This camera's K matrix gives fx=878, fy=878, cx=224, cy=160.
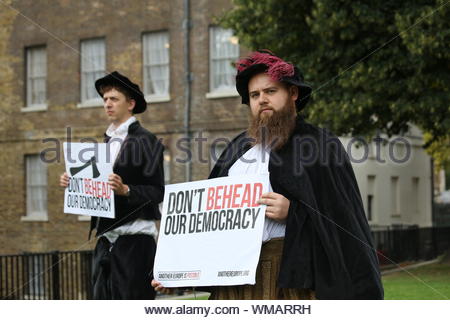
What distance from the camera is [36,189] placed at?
2372 cm

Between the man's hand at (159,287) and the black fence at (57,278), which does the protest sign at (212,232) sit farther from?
the black fence at (57,278)

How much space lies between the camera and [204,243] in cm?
426

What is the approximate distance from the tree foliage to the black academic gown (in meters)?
9.10

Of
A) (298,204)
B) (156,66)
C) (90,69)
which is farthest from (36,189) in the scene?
(298,204)

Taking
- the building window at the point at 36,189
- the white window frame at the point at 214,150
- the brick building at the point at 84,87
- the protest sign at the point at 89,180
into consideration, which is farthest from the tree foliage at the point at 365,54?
the building window at the point at 36,189

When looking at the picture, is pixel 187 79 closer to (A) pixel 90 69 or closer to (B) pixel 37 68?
(A) pixel 90 69

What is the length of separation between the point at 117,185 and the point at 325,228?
2445 mm

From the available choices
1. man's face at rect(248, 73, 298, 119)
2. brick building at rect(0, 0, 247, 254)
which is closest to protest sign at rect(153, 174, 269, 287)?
man's face at rect(248, 73, 298, 119)

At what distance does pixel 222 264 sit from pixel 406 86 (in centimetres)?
1011

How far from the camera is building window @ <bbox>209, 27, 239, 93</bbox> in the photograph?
20609 mm

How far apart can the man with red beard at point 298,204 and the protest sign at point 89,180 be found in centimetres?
198

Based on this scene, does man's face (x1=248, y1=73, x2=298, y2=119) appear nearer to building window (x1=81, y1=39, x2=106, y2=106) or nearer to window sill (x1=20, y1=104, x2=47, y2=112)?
building window (x1=81, y1=39, x2=106, y2=106)
